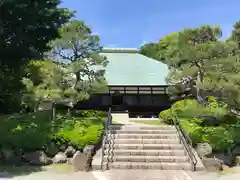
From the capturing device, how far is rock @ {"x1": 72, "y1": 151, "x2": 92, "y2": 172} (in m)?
10.3

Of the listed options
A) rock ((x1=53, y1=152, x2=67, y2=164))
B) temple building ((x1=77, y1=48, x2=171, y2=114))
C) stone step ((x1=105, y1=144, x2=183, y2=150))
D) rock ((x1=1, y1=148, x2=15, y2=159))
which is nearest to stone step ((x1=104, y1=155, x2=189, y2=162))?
stone step ((x1=105, y1=144, x2=183, y2=150))

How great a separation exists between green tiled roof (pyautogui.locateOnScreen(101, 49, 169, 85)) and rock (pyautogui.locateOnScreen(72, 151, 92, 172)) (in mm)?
14473

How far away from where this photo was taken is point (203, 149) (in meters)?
11.5

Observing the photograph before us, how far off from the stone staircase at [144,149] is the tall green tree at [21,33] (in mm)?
5647

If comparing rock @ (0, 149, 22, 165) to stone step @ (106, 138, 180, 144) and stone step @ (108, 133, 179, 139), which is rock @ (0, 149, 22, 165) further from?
stone step @ (108, 133, 179, 139)

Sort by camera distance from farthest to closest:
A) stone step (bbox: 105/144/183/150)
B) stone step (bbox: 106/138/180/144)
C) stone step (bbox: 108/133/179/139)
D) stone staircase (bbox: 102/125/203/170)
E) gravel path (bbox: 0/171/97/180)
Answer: stone step (bbox: 108/133/179/139) → stone step (bbox: 106/138/180/144) → stone step (bbox: 105/144/183/150) → stone staircase (bbox: 102/125/203/170) → gravel path (bbox: 0/171/97/180)

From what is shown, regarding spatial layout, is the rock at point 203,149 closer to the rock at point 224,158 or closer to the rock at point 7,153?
the rock at point 224,158

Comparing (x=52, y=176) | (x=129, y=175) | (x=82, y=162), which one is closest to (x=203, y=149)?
(x=129, y=175)

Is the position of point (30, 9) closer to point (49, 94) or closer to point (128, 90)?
point (49, 94)

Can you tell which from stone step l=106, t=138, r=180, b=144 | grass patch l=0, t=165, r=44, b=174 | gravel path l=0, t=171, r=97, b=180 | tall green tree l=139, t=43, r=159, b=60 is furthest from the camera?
tall green tree l=139, t=43, r=159, b=60

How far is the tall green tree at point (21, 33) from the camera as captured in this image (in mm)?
13219

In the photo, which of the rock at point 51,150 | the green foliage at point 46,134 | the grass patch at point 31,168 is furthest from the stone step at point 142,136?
the grass patch at point 31,168

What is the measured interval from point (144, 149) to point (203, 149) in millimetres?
2315

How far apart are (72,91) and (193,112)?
5.65 m
